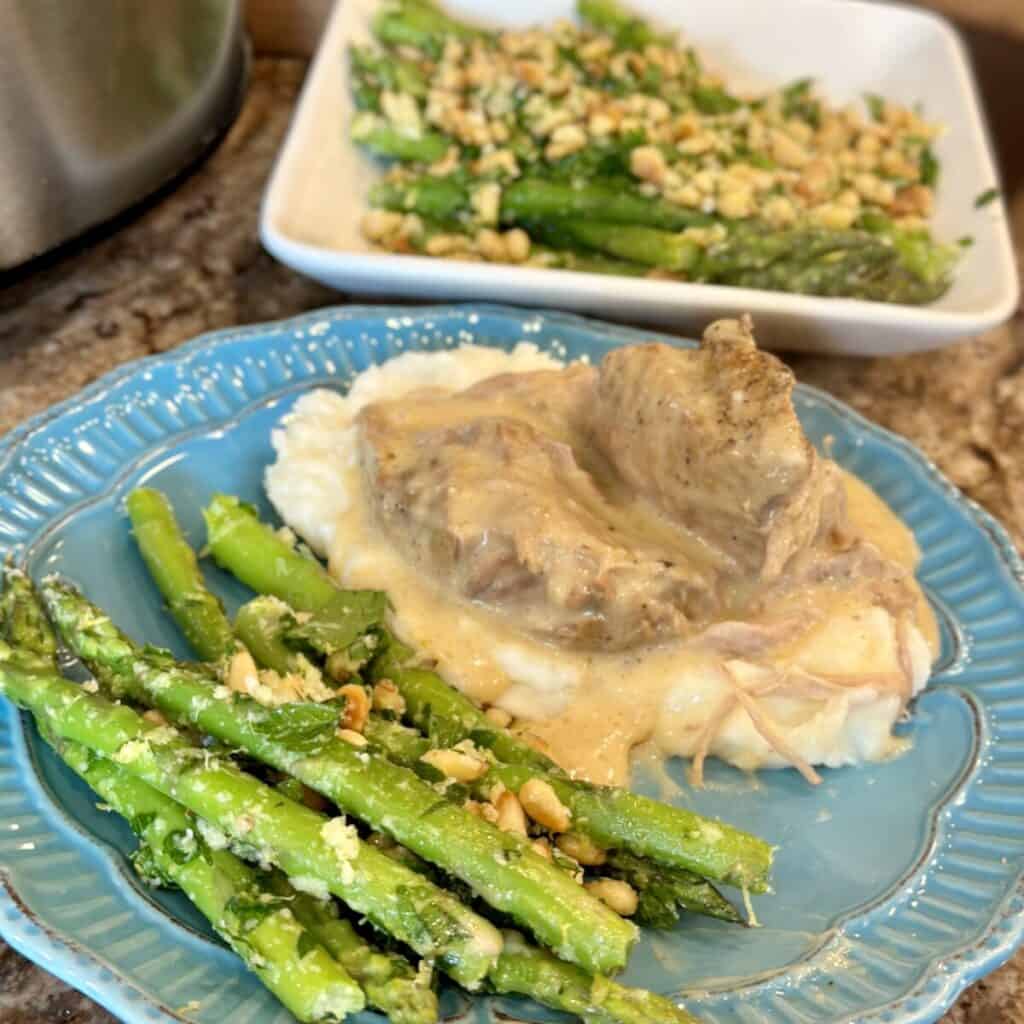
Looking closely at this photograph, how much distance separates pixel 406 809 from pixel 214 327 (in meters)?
2.65

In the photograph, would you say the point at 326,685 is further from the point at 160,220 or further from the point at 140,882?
the point at 160,220

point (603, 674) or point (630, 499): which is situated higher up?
point (630, 499)

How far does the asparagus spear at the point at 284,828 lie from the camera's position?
222cm

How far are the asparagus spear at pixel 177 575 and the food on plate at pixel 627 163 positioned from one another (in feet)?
6.10

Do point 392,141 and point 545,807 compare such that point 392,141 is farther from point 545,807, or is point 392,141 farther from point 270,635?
point 545,807

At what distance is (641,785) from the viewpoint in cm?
293

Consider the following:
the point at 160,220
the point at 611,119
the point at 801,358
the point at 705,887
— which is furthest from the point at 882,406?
the point at 160,220

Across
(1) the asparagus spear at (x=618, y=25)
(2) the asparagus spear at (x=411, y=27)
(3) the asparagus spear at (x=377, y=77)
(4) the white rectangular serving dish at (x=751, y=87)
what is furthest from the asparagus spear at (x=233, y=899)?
(1) the asparagus spear at (x=618, y=25)

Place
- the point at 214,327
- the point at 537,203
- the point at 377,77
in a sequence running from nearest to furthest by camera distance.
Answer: the point at 214,327 < the point at 537,203 < the point at 377,77

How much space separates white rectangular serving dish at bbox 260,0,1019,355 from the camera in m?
4.01

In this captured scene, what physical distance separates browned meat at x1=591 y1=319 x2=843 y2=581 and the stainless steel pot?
214cm

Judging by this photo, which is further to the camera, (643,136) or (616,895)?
(643,136)

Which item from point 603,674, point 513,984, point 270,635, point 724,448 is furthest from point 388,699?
point 724,448

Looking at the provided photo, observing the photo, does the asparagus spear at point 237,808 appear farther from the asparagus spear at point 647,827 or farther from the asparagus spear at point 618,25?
the asparagus spear at point 618,25
